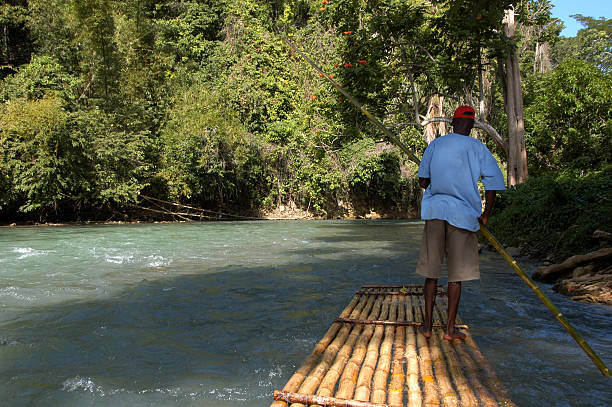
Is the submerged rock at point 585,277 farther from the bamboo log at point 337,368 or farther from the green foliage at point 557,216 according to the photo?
the bamboo log at point 337,368

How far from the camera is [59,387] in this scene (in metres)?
3.05

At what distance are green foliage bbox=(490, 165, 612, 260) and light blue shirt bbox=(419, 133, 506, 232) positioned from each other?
4.30 metres

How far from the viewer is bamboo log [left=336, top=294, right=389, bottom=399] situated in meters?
2.56

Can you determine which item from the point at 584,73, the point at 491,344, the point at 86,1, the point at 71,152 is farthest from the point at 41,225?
the point at 584,73

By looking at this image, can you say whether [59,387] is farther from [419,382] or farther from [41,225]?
[41,225]

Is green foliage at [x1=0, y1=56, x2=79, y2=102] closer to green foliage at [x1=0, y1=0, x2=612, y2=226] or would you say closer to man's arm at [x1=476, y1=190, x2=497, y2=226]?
green foliage at [x1=0, y1=0, x2=612, y2=226]

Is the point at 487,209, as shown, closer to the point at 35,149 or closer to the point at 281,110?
the point at 35,149

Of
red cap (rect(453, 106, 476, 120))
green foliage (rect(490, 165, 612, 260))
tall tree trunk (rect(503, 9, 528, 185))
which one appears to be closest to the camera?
red cap (rect(453, 106, 476, 120))

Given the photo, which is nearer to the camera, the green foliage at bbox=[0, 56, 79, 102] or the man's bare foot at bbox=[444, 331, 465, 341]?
the man's bare foot at bbox=[444, 331, 465, 341]

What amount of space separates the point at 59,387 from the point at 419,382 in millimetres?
2289

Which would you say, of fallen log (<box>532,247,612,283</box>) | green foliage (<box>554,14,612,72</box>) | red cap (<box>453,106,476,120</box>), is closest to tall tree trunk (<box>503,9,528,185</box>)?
fallen log (<box>532,247,612,283</box>)

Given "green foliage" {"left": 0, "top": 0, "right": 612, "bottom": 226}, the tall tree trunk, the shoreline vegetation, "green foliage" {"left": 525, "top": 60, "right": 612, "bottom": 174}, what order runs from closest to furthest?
the shoreline vegetation, the tall tree trunk, "green foliage" {"left": 0, "top": 0, "right": 612, "bottom": 226}, "green foliage" {"left": 525, "top": 60, "right": 612, "bottom": 174}

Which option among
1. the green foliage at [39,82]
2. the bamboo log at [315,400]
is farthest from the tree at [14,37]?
the bamboo log at [315,400]

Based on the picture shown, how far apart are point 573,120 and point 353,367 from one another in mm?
14042
